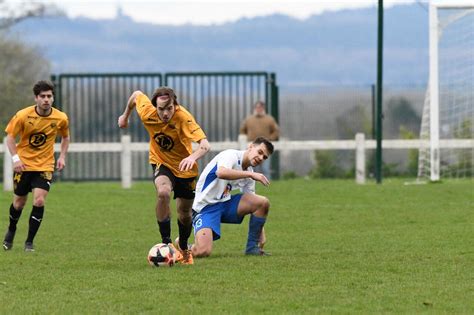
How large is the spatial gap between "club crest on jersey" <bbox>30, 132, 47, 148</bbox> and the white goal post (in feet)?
41.0

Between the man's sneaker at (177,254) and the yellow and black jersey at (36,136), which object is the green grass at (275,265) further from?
the yellow and black jersey at (36,136)

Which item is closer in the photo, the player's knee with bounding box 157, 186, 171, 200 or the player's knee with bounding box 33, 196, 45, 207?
the player's knee with bounding box 157, 186, 171, 200

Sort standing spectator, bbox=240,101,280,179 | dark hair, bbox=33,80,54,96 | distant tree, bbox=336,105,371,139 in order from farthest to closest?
distant tree, bbox=336,105,371,139 < standing spectator, bbox=240,101,280,179 < dark hair, bbox=33,80,54,96

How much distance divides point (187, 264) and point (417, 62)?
508ft

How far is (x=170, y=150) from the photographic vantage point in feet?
48.4

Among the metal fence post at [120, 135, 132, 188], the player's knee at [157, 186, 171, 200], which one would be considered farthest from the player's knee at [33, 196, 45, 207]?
the metal fence post at [120, 135, 132, 188]

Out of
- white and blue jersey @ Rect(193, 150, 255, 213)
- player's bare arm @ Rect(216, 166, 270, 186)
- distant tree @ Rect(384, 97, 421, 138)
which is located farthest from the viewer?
distant tree @ Rect(384, 97, 421, 138)

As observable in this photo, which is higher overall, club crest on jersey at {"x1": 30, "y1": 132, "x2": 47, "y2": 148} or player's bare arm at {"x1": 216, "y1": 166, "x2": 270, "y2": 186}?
club crest on jersey at {"x1": 30, "y1": 132, "x2": 47, "y2": 148}

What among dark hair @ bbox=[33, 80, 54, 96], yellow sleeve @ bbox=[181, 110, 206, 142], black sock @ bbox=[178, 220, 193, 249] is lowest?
black sock @ bbox=[178, 220, 193, 249]

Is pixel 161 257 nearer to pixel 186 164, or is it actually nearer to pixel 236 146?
pixel 186 164

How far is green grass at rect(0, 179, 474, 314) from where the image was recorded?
11.2 meters

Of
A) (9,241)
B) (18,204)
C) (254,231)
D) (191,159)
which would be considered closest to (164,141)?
(191,159)

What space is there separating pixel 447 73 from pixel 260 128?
3.92 meters

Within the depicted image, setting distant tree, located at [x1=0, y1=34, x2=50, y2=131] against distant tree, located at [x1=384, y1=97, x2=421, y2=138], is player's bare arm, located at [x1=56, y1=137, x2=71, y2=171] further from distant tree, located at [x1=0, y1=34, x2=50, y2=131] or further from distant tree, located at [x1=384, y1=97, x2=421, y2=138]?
distant tree, located at [x1=384, y1=97, x2=421, y2=138]
